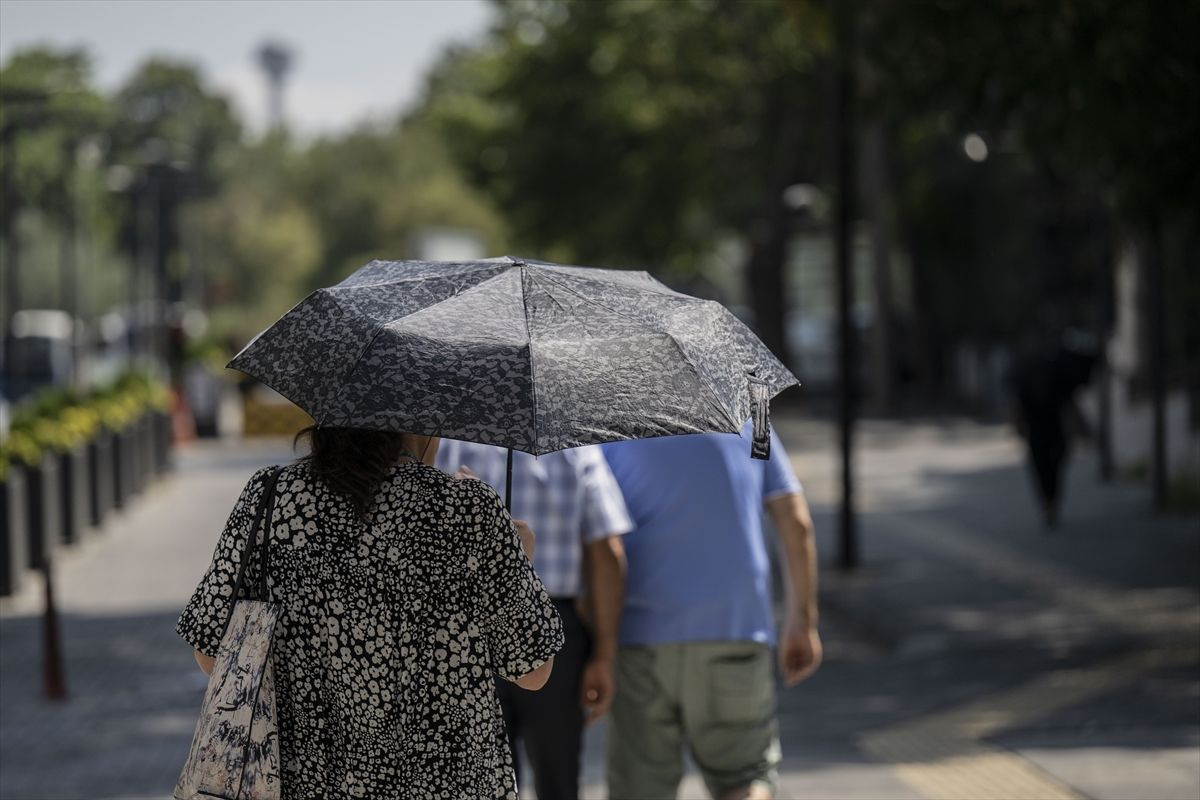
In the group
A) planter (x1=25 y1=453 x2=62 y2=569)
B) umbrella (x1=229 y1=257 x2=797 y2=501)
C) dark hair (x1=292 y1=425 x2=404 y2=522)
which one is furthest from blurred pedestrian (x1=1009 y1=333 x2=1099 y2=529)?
dark hair (x1=292 y1=425 x2=404 y2=522)

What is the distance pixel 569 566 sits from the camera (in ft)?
15.7

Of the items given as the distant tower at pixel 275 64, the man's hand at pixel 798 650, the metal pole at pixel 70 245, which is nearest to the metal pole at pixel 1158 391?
the metal pole at pixel 70 245

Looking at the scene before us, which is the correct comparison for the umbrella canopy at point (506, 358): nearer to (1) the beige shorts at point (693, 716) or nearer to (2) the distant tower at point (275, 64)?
(1) the beige shorts at point (693, 716)

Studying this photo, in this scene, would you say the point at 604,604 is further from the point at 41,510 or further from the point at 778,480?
the point at 41,510

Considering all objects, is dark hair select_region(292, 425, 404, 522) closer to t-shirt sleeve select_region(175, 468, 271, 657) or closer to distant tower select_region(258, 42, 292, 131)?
t-shirt sleeve select_region(175, 468, 271, 657)

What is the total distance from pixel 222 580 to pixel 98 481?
14.1m

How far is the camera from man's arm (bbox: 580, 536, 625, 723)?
474 centimetres

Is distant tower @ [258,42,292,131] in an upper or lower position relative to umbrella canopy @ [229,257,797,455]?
upper

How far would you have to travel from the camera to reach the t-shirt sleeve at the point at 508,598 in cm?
330

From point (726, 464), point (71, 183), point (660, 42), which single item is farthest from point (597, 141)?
point (726, 464)

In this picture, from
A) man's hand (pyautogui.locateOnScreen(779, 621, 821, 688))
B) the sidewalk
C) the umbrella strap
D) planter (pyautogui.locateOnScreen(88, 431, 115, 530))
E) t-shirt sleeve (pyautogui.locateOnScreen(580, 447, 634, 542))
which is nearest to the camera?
the umbrella strap

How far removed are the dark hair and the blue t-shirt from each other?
5.09ft

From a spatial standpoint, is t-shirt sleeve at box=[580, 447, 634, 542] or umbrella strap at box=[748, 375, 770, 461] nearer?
umbrella strap at box=[748, 375, 770, 461]

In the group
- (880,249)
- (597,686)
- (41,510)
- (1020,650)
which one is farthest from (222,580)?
(880,249)
